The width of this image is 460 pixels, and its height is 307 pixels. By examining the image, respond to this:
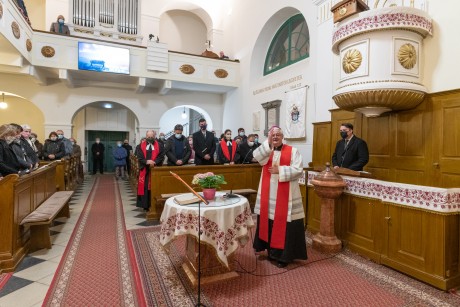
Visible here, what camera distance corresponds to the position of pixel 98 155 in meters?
11.7

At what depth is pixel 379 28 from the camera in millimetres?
3312

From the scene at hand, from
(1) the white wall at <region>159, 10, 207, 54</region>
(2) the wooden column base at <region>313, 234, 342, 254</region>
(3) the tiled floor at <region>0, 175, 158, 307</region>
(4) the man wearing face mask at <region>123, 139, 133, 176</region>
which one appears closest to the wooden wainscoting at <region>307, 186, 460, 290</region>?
(2) the wooden column base at <region>313, 234, 342, 254</region>

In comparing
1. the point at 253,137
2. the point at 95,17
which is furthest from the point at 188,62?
the point at 253,137

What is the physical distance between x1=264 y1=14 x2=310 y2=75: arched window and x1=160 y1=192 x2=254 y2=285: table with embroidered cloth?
5.73 m

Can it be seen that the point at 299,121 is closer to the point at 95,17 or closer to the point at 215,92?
the point at 215,92

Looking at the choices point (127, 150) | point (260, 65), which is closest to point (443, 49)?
point (260, 65)

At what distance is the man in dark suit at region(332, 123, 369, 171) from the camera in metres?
3.82

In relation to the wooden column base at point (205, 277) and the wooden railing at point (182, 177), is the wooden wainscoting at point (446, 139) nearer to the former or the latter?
the wooden column base at point (205, 277)

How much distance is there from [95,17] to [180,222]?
30.9ft

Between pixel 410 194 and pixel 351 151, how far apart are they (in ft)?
4.09

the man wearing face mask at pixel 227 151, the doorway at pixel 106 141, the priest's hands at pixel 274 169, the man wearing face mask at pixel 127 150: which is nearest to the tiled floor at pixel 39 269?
the man wearing face mask at pixel 227 151

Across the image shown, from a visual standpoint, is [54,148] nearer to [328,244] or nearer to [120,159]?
[120,159]

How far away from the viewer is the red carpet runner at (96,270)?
233 centimetres

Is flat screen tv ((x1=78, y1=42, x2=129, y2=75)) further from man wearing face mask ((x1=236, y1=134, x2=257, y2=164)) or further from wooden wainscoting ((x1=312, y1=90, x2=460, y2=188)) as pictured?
wooden wainscoting ((x1=312, y1=90, x2=460, y2=188))
